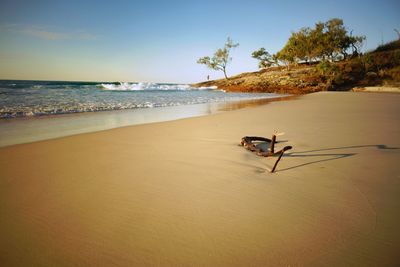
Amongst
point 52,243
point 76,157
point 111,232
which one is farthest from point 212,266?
point 76,157

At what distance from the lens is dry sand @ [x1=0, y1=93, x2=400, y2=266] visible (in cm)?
130

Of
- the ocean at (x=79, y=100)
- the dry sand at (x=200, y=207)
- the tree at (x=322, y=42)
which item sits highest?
the tree at (x=322, y=42)

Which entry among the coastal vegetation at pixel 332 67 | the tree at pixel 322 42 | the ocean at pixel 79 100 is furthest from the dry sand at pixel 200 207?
the tree at pixel 322 42

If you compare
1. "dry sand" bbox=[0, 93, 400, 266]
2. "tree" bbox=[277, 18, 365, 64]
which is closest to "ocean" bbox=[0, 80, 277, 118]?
"dry sand" bbox=[0, 93, 400, 266]

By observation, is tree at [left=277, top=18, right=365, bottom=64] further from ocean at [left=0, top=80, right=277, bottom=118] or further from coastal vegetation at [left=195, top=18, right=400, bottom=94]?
ocean at [left=0, top=80, right=277, bottom=118]

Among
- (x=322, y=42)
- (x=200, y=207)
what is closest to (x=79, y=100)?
(x=200, y=207)

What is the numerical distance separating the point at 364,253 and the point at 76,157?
3275 millimetres

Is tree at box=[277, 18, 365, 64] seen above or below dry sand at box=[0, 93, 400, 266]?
above

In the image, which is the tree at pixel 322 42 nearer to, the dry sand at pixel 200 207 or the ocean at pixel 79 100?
the ocean at pixel 79 100

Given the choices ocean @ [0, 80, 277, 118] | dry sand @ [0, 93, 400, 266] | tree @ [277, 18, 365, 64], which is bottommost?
dry sand @ [0, 93, 400, 266]

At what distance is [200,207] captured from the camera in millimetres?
1789

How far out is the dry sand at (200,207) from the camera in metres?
1.30

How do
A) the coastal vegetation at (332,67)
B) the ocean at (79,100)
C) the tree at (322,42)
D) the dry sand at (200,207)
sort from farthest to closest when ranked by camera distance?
the tree at (322,42) → the coastal vegetation at (332,67) → the ocean at (79,100) → the dry sand at (200,207)

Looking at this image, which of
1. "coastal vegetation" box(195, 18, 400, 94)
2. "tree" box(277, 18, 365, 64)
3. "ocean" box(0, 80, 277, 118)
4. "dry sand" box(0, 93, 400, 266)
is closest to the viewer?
"dry sand" box(0, 93, 400, 266)
